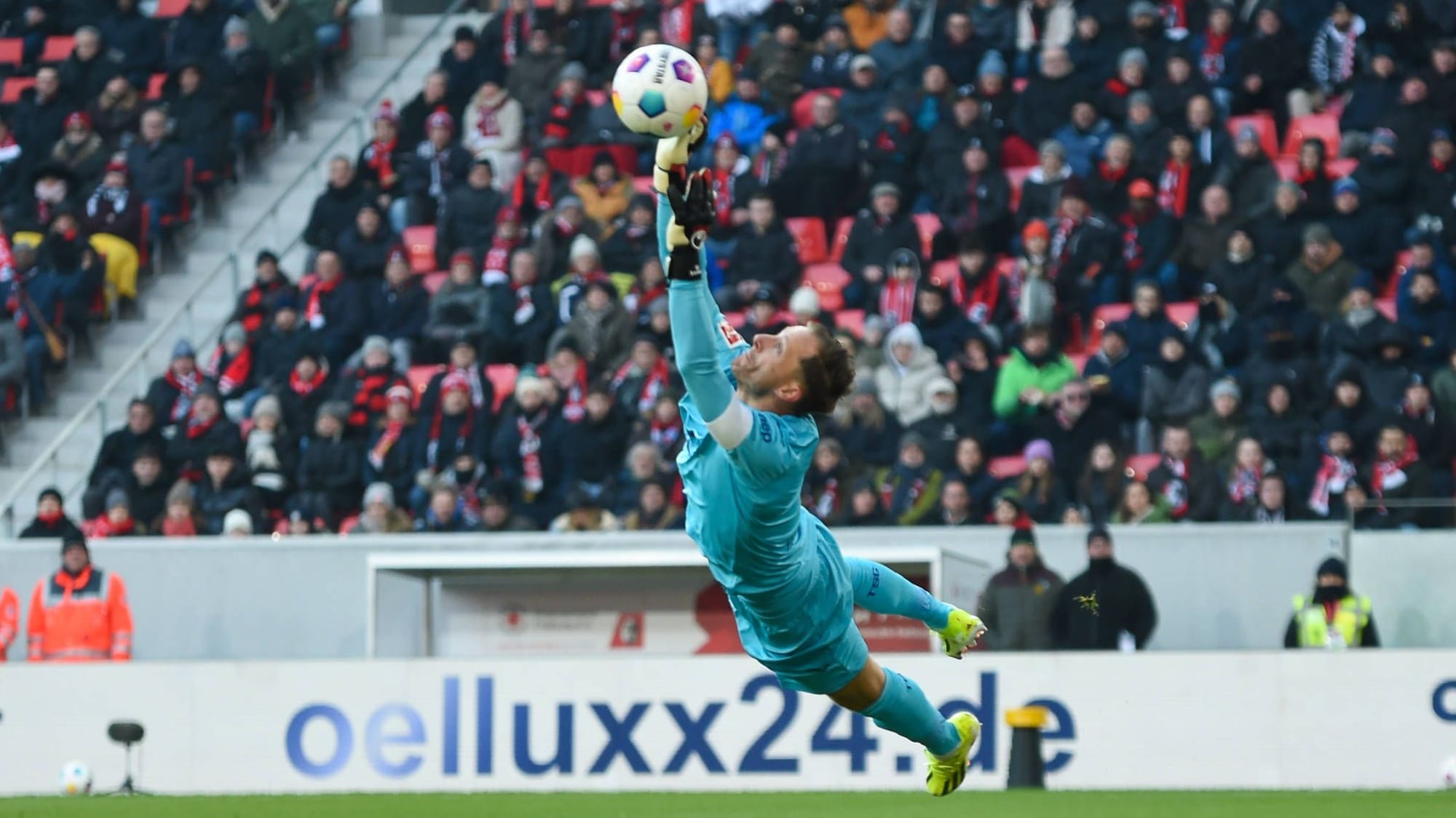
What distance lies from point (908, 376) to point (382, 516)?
13.0ft

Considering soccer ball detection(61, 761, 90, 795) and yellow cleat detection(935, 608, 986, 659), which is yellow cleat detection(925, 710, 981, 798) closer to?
yellow cleat detection(935, 608, 986, 659)

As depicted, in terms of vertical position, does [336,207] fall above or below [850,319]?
above

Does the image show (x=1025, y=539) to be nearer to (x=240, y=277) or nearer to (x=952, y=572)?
(x=952, y=572)

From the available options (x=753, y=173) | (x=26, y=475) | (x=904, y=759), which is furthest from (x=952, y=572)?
(x=26, y=475)

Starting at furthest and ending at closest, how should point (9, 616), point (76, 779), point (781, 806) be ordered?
point (9, 616)
point (76, 779)
point (781, 806)

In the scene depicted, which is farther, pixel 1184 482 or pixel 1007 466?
pixel 1007 466

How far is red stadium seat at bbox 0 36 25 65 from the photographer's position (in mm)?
23578

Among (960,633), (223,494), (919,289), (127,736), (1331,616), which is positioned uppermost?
(919,289)

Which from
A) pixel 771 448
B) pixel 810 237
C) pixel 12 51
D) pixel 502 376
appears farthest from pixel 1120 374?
pixel 12 51

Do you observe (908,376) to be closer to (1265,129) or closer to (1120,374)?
(1120,374)

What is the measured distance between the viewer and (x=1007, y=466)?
627 inches

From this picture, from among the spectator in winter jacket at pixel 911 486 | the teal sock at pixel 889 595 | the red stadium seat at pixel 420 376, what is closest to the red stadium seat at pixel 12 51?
the red stadium seat at pixel 420 376

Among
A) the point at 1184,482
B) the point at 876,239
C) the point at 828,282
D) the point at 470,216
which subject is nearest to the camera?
the point at 1184,482

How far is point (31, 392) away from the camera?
2003 cm
